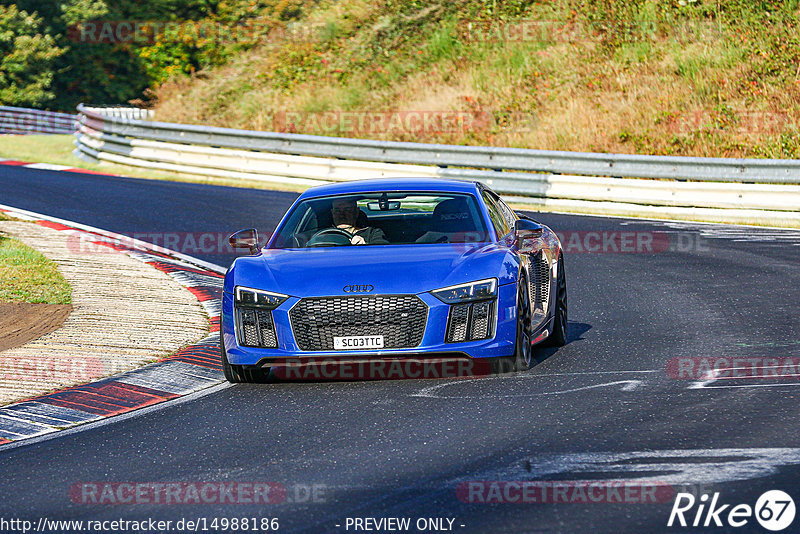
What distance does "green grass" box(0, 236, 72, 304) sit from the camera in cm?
1226

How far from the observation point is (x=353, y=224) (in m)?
9.83

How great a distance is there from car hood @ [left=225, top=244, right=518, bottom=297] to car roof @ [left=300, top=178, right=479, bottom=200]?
35.6 inches

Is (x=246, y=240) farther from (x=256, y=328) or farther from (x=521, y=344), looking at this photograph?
(x=521, y=344)

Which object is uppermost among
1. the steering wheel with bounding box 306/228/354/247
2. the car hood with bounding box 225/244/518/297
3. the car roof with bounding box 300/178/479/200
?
the car roof with bounding box 300/178/479/200

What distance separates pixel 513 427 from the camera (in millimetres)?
7109

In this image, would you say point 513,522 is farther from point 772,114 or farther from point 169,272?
point 772,114

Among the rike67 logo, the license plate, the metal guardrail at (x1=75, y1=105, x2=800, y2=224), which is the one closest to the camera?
the rike67 logo

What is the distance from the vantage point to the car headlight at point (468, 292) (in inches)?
329

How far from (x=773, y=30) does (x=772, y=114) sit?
4724 millimetres

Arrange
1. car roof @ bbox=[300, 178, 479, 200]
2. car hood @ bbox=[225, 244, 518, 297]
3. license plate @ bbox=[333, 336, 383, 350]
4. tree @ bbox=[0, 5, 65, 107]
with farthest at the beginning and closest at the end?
tree @ bbox=[0, 5, 65, 107] < car roof @ bbox=[300, 178, 479, 200] < car hood @ bbox=[225, 244, 518, 297] < license plate @ bbox=[333, 336, 383, 350]

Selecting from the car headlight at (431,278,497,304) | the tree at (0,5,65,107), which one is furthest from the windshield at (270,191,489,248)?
the tree at (0,5,65,107)

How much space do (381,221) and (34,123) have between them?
138ft

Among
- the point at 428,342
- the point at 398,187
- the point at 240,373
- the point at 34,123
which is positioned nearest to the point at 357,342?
the point at 428,342

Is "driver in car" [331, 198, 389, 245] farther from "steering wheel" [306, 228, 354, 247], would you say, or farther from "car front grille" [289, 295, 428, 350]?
"car front grille" [289, 295, 428, 350]
